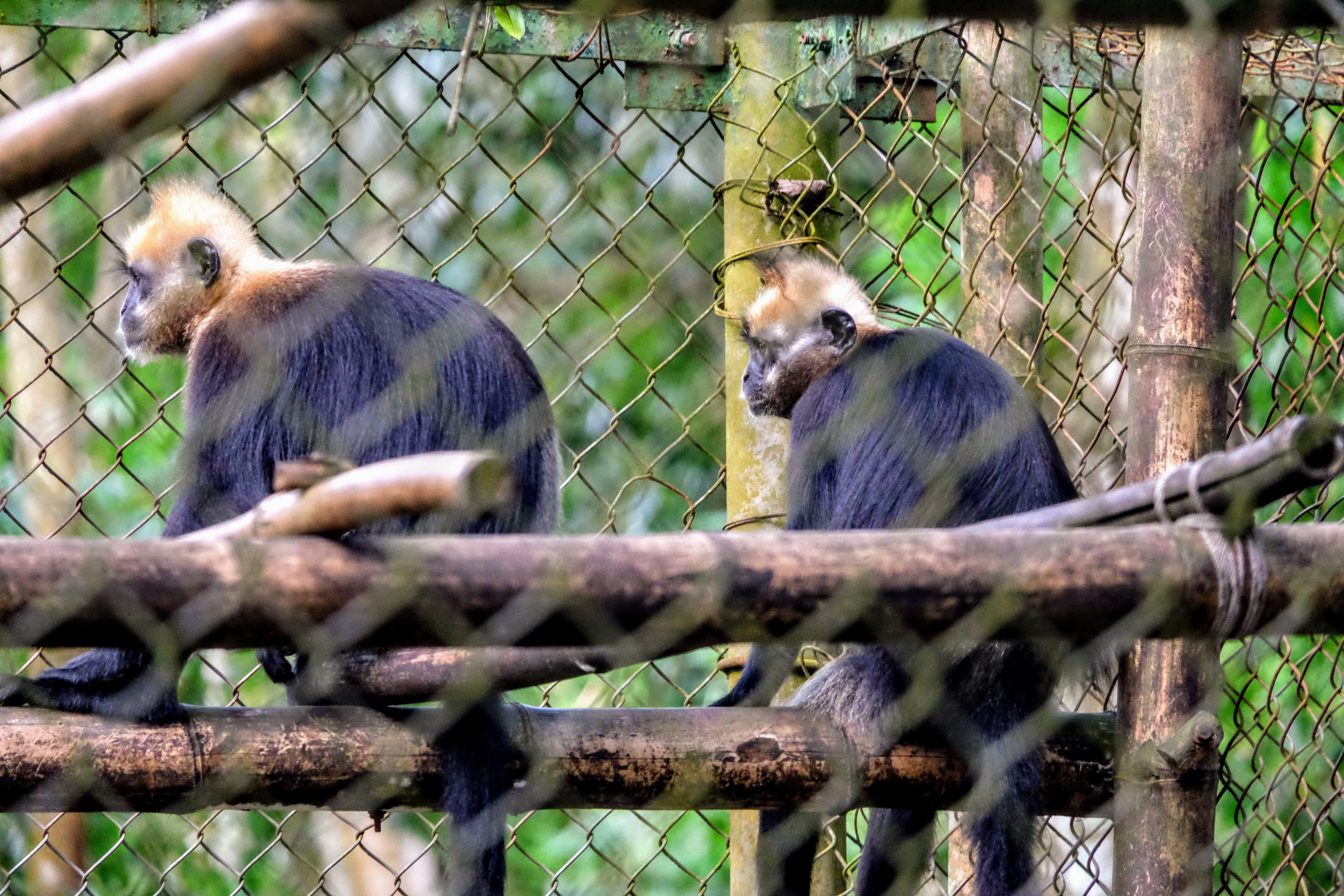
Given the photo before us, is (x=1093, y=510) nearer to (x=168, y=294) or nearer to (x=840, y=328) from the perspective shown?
(x=840, y=328)

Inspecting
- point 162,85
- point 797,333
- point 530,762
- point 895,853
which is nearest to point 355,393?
point 530,762

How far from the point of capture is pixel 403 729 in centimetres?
153

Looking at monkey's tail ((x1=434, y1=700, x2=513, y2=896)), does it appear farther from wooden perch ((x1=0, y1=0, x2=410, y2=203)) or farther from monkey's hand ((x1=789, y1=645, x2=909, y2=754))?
wooden perch ((x1=0, y1=0, x2=410, y2=203))

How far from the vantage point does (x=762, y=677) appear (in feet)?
6.66

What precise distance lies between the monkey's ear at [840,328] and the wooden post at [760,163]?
0.29 m

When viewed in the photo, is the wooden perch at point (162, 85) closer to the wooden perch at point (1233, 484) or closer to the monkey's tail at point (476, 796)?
the wooden perch at point (1233, 484)

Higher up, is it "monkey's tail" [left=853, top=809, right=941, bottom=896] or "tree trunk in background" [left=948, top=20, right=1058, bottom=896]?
"tree trunk in background" [left=948, top=20, right=1058, bottom=896]

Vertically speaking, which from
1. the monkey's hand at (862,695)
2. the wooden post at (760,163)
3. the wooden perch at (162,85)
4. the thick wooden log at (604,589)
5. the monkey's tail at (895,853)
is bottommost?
the monkey's tail at (895,853)

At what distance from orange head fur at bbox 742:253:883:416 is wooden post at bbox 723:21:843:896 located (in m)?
0.18

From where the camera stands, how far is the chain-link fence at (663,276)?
84.3 inches

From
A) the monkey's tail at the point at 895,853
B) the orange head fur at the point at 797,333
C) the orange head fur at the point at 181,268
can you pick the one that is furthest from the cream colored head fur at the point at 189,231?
the monkey's tail at the point at 895,853

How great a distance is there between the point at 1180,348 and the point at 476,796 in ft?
3.22

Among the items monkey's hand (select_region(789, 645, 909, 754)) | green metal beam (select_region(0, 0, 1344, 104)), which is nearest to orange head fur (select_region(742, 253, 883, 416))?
green metal beam (select_region(0, 0, 1344, 104))

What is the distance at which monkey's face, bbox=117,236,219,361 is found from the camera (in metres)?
2.20
